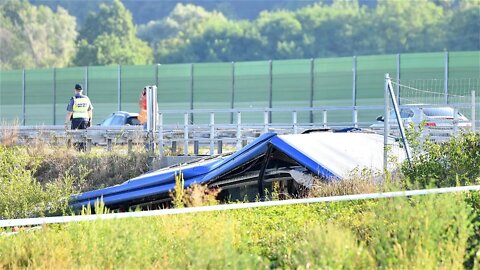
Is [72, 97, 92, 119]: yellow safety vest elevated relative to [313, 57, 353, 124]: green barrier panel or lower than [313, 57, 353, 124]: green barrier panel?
lower

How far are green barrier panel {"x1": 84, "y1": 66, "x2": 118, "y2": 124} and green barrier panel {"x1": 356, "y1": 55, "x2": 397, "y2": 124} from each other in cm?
1028

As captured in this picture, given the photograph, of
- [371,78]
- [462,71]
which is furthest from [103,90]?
[462,71]

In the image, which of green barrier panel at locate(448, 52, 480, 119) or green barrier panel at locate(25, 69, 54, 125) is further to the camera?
green barrier panel at locate(25, 69, 54, 125)

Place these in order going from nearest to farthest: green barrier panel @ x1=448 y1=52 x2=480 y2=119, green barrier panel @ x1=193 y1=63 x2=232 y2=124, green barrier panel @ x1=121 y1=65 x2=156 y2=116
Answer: green barrier panel @ x1=448 y1=52 x2=480 y2=119, green barrier panel @ x1=193 y1=63 x2=232 y2=124, green barrier panel @ x1=121 y1=65 x2=156 y2=116

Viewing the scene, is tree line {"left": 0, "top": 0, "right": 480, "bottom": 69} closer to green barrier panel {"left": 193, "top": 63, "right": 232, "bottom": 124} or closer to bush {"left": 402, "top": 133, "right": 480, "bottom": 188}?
green barrier panel {"left": 193, "top": 63, "right": 232, "bottom": 124}

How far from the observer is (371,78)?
36750 millimetres

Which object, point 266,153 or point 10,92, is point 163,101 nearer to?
point 10,92

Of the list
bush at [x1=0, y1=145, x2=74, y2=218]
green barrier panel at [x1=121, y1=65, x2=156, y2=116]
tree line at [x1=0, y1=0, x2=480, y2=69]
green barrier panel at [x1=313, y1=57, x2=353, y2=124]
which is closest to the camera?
bush at [x1=0, y1=145, x2=74, y2=218]

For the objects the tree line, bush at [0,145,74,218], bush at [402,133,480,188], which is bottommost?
bush at [0,145,74,218]

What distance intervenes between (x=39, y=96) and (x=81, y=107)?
16010 mm

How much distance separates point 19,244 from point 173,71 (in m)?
29.1

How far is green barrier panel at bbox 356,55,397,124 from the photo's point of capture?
3628cm

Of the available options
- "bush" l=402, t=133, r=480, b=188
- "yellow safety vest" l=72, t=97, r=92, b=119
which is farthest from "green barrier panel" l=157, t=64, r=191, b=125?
"bush" l=402, t=133, r=480, b=188

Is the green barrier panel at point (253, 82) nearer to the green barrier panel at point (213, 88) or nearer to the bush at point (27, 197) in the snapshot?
the green barrier panel at point (213, 88)
